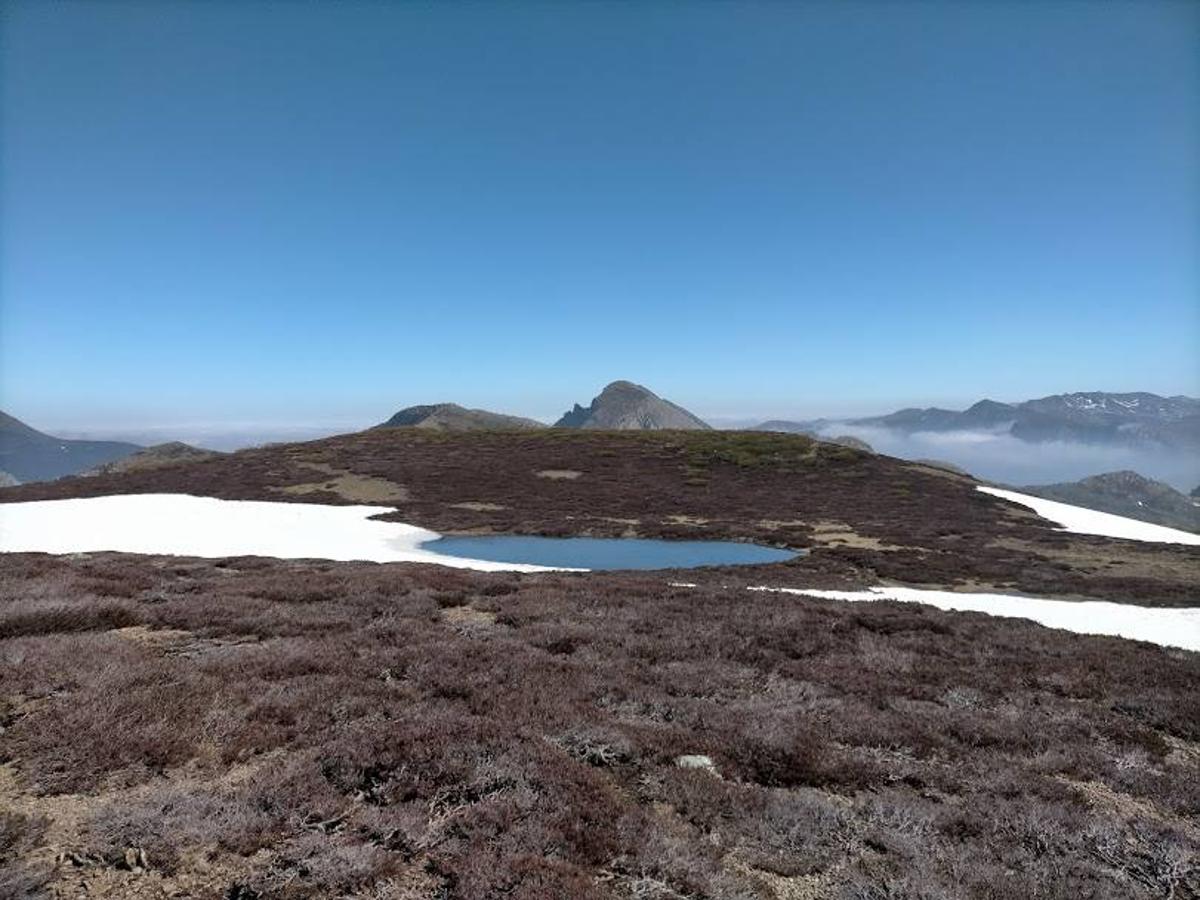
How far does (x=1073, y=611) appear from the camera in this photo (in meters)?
28.8

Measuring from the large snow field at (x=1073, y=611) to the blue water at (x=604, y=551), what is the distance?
10.5 meters

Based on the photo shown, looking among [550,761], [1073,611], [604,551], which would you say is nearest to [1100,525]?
[1073,611]

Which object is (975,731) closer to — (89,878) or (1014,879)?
(1014,879)

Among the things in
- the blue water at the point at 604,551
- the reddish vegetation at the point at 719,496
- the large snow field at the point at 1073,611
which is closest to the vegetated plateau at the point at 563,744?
the large snow field at the point at 1073,611

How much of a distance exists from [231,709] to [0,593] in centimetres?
957

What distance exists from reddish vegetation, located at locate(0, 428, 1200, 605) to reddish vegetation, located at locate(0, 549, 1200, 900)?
20.9 m

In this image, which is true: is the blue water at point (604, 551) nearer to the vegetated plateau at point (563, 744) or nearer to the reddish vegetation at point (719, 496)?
the reddish vegetation at point (719, 496)

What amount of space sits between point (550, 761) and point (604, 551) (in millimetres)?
34843

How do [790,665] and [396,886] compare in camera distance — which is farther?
[790,665]

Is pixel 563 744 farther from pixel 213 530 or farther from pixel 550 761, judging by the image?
pixel 213 530

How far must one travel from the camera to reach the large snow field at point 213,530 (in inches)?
1396

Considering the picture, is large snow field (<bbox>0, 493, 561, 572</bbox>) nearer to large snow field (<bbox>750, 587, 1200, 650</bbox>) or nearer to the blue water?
the blue water

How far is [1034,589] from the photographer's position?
34438mm

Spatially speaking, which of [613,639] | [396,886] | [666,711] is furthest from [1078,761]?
[396,886]
